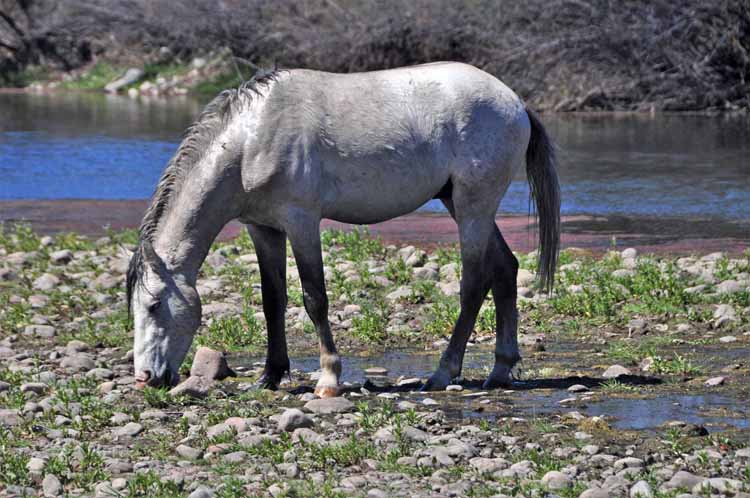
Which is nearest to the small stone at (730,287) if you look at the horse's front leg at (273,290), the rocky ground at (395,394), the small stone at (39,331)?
the rocky ground at (395,394)

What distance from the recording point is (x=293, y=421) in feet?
20.8

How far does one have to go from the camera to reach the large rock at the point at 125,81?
109ft

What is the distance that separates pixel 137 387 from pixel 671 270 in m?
4.44

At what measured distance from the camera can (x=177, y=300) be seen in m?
7.23

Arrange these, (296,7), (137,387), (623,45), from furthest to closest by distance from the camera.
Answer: (296,7), (623,45), (137,387)

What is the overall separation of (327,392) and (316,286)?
1.99ft

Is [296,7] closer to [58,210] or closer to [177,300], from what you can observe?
[58,210]

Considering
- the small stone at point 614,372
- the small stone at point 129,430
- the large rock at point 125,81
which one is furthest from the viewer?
the large rock at point 125,81

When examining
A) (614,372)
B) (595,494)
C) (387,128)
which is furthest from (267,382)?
(595,494)

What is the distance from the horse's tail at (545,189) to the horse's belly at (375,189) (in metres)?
0.72

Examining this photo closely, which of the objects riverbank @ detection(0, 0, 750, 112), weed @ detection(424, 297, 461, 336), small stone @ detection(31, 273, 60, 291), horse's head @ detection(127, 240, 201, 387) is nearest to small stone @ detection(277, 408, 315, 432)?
horse's head @ detection(127, 240, 201, 387)

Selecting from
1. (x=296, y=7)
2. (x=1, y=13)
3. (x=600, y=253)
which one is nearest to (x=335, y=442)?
(x=600, y=253)

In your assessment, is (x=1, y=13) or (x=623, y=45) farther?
(x=1, y=13)

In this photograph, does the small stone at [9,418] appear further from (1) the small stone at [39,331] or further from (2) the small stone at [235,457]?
(1) the small stone at [39,331]
